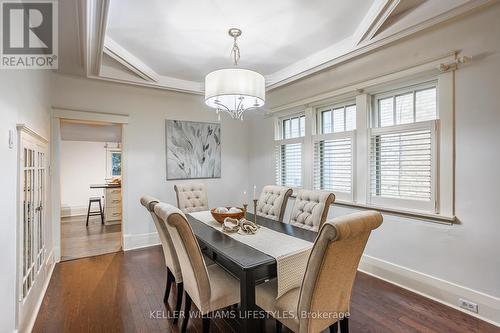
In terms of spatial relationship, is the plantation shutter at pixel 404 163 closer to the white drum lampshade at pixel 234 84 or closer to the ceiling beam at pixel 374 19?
the ceiling beam at pixel 374 19

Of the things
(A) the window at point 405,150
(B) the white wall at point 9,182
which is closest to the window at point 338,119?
(A) the window at point 405,150

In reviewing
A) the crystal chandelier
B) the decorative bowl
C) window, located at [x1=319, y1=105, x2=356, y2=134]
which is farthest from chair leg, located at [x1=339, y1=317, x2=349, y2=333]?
window, located at [x1=319, y1=105, x2=356, y2=134]

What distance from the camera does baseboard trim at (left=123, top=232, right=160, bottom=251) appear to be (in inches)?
160

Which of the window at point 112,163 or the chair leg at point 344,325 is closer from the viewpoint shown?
the chair leg at point 344,325

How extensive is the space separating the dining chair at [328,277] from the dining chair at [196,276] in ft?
1.07

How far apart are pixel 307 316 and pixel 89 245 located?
4.19m

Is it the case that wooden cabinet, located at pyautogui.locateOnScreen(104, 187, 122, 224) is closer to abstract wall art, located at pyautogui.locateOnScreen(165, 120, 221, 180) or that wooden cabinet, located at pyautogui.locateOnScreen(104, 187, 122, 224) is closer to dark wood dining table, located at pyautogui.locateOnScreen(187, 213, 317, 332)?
abstract wall art, located at pyautogui.locateOnScreen(165, 120, 221, 180)

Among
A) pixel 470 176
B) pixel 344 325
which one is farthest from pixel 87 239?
pixel 470 176

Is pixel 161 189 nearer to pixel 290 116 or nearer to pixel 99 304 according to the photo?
pixel 99 304

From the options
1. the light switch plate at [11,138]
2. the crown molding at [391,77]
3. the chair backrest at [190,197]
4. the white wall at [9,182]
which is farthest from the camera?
the chair backrest at [190,197]

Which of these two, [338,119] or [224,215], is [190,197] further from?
[338,119]

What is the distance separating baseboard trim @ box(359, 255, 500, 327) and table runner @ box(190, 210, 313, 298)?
146 centimetres

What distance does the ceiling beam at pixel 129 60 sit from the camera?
301 centimetres

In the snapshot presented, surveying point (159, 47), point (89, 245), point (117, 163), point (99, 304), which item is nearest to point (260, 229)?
point (99, 304)
